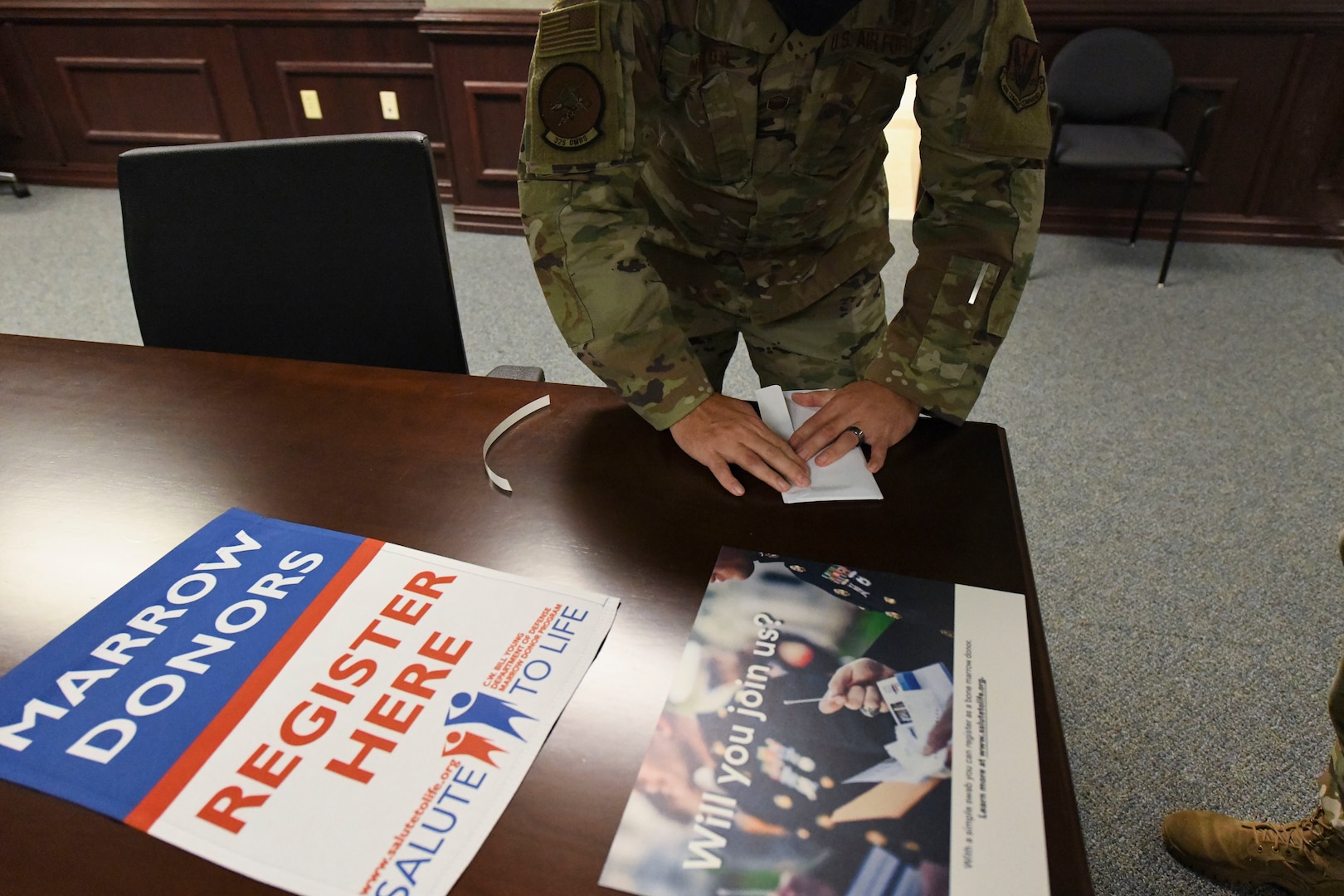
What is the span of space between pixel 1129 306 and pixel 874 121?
1924 millimetres

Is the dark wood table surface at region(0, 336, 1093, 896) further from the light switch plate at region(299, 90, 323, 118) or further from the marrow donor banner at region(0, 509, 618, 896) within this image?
the light switch plate at region(299, 90, 323, 118)

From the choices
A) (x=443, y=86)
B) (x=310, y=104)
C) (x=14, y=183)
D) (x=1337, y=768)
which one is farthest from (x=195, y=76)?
(x=1337, y=768)

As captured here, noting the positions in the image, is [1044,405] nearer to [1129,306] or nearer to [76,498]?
[1129,306]

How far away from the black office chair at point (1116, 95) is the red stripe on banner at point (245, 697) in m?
2.53

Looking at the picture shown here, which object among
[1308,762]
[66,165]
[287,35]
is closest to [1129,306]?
[1308,762]

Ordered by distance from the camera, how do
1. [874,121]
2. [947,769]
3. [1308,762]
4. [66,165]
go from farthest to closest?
[66,165] < [1308,762] < [874,121] < [947,769]

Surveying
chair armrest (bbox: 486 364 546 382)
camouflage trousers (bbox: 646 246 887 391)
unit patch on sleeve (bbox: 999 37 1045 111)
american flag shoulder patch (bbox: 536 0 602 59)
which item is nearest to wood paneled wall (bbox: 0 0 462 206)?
camouflage trousers (bbox: 646 246 887 391)

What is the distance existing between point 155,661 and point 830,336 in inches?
36.1

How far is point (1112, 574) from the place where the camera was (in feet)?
4.95

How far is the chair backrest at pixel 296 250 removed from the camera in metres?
1.06

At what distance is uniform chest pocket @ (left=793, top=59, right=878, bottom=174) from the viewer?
899 millimetres

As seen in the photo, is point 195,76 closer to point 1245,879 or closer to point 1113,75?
point 1113,75

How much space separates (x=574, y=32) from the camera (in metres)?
0.77

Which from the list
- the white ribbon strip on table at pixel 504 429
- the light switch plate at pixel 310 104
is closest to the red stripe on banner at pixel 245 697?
the white ribbon strip on table at pixel 504 429
